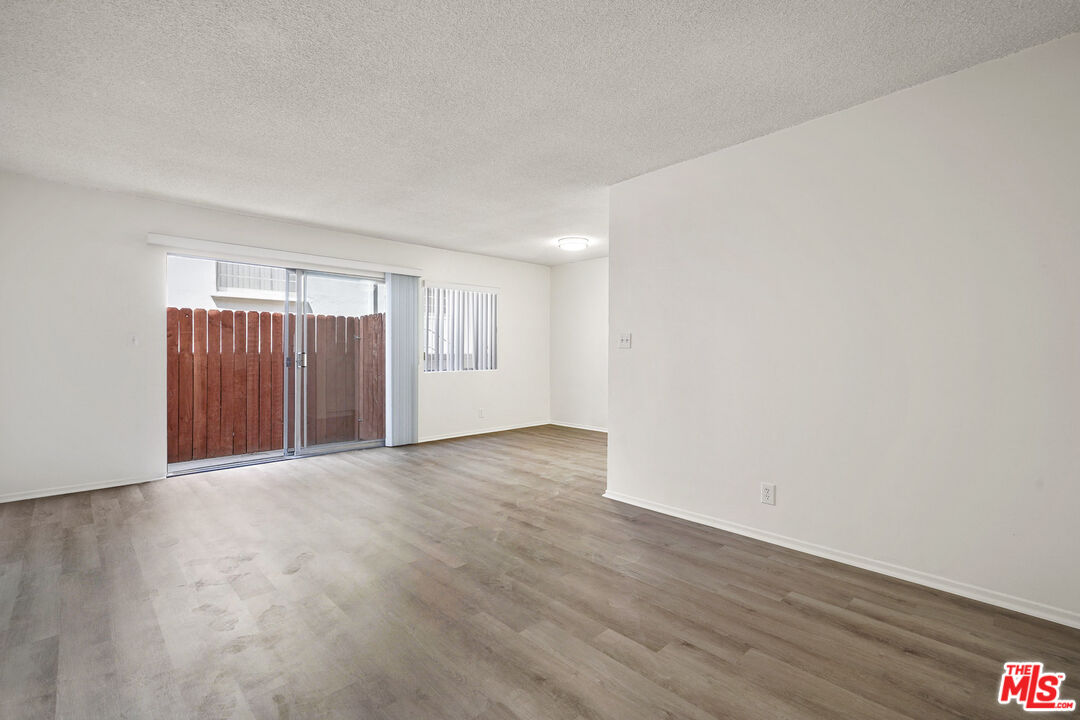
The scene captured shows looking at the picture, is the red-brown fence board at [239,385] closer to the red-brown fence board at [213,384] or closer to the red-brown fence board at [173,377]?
the red-brown fence board at [213,384]

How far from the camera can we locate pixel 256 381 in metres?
6.22

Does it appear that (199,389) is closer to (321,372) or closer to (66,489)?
(321,372)

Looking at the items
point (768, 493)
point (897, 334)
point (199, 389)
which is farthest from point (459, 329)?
point (897, 334)

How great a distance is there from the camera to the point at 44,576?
255 cm

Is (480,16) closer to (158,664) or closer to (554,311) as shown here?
(158,664)

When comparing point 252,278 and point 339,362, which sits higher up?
point 252,278

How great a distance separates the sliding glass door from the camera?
219 inches

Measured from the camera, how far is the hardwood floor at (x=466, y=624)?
166 centimetres

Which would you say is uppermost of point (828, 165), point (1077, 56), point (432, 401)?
point (1077, 56)

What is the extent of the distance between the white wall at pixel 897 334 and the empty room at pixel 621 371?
0.02 meters

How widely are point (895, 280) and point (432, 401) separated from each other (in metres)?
5.26

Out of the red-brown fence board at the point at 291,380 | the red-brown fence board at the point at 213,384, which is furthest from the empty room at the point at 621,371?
the red-brown fence board at the point at 213,384

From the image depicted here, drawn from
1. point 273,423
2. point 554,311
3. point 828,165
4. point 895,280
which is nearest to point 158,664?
point 895,280

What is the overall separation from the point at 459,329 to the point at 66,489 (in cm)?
428
